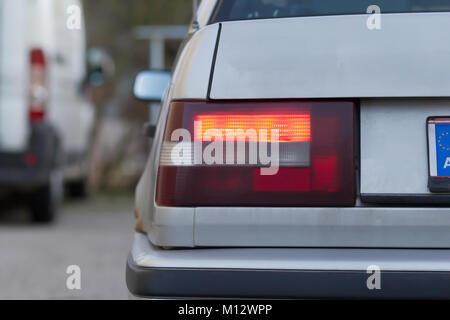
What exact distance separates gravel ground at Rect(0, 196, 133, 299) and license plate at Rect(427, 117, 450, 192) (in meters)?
2.94

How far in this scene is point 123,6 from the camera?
53.3 ft

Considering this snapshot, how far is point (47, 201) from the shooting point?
335 inches

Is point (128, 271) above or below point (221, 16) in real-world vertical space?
below

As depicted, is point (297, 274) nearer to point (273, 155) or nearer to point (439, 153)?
point (273, 155)

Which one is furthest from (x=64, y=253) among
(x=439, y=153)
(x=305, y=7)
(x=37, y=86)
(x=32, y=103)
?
(x=439, y=153)

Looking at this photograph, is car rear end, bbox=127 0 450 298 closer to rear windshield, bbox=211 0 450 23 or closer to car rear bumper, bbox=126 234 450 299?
car rear bumper, bbox=126 234 450 299

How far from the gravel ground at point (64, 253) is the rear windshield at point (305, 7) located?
2.59m

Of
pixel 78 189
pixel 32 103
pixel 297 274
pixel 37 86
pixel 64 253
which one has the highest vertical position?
pixel 37 86

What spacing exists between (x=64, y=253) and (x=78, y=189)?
17.9 feet

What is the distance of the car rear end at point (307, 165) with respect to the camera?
7.93 ft

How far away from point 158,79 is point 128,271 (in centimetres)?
144

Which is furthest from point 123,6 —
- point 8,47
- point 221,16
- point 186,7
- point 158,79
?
point 221,16

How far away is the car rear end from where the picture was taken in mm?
2418
